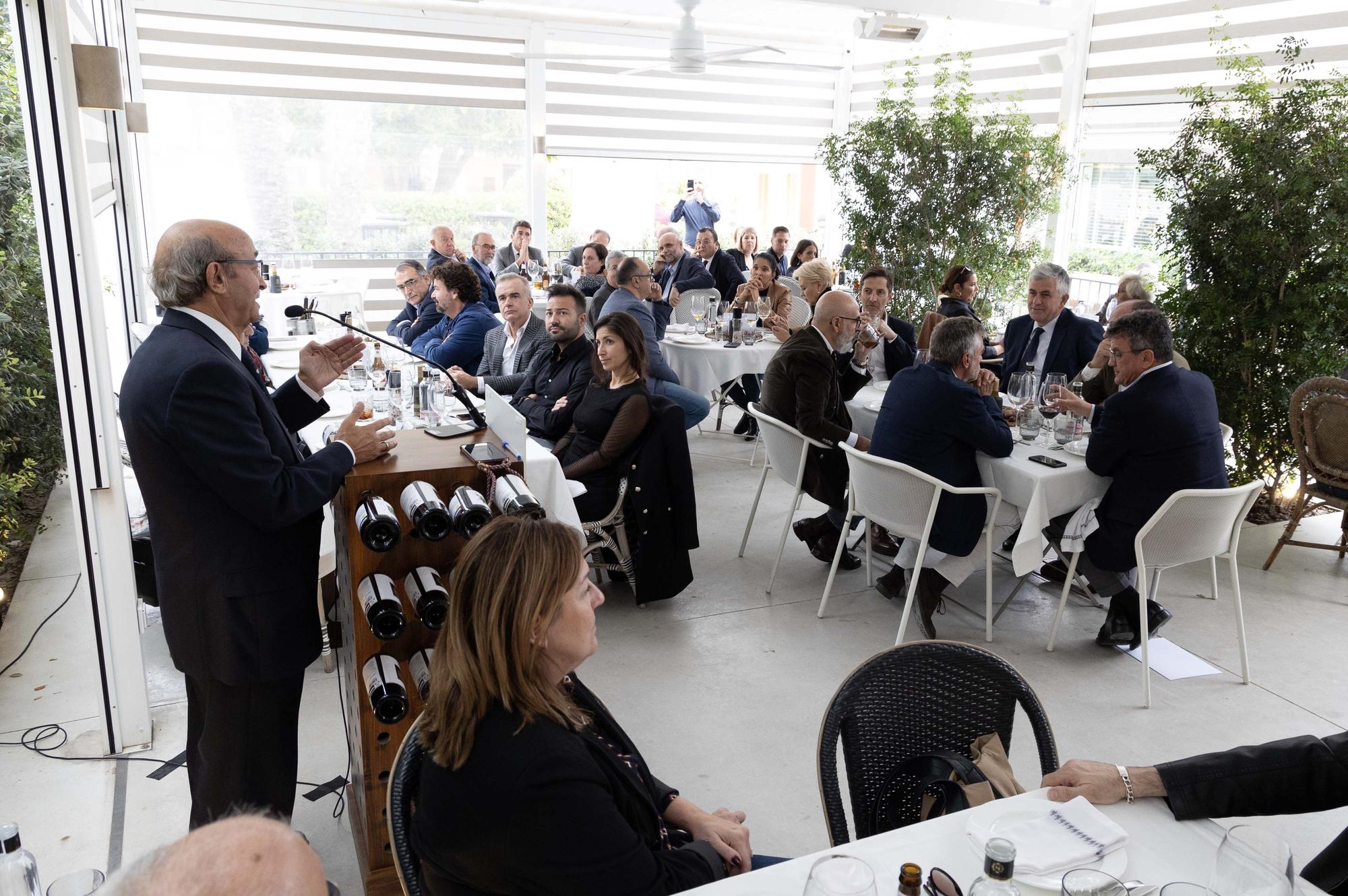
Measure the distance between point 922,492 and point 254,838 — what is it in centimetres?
308

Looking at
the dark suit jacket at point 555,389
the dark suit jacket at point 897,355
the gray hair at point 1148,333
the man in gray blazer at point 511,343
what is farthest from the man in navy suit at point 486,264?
the gray hair at point 1148,333

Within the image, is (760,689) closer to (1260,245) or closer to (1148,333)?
(1148,333)

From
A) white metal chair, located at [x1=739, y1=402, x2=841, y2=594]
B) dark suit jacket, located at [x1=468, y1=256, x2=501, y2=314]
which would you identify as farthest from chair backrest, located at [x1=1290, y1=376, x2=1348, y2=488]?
dark suit jacket, located at [x1=468, y1=256, x2=501, y2=314]

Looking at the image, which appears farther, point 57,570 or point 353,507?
point 57,570

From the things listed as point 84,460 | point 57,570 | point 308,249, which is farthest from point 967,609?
point 308,249

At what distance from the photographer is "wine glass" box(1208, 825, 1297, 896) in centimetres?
123

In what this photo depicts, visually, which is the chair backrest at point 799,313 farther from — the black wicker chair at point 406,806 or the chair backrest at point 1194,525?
the black wicker chair at point 406,806

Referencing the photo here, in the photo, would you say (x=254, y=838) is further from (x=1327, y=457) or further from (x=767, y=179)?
(x=767, y=179)

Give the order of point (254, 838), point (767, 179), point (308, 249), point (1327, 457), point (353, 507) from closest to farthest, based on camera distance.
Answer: point (254, 838), point (353, 507), point (1327, 457), point (308, 249), point (767, 179)

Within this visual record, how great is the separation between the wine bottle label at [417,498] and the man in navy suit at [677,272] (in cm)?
564

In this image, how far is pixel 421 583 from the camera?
208 centimetres

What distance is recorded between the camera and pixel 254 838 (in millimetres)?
862

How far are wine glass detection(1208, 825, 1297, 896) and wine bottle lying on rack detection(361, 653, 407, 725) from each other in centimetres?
155

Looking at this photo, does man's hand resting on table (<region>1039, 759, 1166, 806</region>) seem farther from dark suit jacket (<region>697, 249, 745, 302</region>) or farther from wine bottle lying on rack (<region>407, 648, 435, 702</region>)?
dark suit jacket (<region>697, 249, 745, 302</region>)
